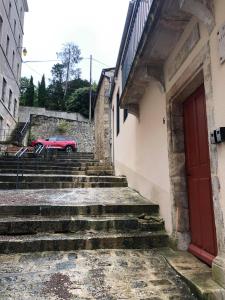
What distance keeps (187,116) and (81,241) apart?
2.35m

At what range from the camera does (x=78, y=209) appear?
4984 mm

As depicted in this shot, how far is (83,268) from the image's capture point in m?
3.26

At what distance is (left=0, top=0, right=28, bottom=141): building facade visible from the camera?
18.0m

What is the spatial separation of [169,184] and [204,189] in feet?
2.90

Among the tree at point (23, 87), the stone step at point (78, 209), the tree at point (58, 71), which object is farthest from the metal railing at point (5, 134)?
the tree at point (58, 71)

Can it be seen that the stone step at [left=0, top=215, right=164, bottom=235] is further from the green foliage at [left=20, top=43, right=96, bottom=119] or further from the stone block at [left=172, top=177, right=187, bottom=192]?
the green foliage at [left=20, top=43, right=96, bottom=119]

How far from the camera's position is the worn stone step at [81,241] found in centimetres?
380

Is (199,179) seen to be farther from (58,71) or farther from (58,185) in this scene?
(58,71)

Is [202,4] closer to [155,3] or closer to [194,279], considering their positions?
[155,3]

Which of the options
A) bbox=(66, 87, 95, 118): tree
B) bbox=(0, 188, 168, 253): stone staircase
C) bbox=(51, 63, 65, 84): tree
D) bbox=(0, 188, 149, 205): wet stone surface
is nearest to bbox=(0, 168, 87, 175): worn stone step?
bbox=(0, 188, 149, 205): wet stone surface

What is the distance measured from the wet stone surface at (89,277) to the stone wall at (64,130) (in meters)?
22.6

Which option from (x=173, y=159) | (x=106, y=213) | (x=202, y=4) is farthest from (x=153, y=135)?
(x=202, y=4)

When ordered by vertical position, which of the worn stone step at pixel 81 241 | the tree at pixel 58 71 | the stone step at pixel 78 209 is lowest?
the worn stone step at pixel 81 241

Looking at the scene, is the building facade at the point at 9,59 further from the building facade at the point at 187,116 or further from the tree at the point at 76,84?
the tree at the point at 76,84
